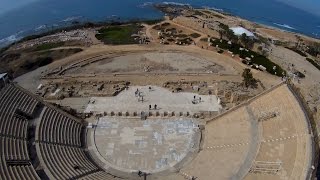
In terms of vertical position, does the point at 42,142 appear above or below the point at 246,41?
below

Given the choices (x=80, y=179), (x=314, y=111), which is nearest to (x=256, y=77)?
(x=314, y=111)

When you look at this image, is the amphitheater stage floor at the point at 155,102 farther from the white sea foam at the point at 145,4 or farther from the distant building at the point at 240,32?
the white sea foam at the point at 145,4

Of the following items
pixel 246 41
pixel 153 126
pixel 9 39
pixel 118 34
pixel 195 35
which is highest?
pixel 246 41

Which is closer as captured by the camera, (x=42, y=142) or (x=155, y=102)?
(x=42, y=142)

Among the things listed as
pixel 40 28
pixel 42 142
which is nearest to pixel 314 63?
pixel 42 142

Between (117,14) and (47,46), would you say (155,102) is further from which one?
(117,14)

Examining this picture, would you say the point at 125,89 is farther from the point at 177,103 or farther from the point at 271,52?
the point at 271,52
